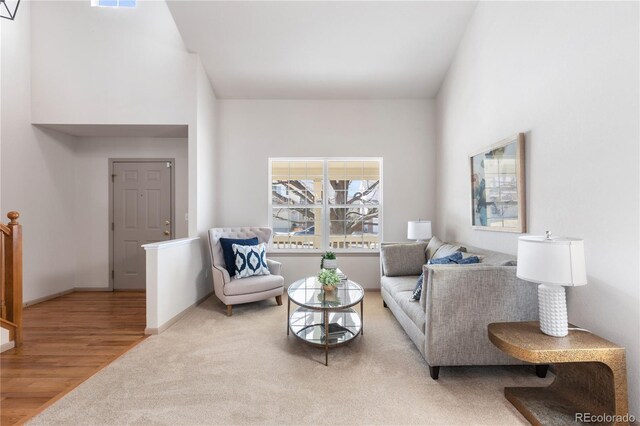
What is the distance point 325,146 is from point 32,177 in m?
3.98

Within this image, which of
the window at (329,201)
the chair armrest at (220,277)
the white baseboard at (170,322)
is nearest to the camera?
the white baseboard at (170,322)

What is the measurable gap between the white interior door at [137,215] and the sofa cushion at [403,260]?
3.24m

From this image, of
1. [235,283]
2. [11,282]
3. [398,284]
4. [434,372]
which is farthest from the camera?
[235,283]

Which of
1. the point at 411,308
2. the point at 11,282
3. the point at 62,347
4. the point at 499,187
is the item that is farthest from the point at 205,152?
the point at 499,187

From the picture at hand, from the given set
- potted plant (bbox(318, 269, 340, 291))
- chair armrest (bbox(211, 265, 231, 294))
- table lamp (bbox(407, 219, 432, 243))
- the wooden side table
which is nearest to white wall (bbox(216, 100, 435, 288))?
table lamp (bbox(407, 219, 432, 243))

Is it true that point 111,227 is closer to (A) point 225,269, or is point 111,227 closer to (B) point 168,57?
(A) point 225,269

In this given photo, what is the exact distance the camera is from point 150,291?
289cm

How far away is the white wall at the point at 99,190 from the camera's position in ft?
14.4

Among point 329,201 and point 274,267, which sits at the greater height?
point 329,201

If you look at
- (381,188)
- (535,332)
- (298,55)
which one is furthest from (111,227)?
(535,332)

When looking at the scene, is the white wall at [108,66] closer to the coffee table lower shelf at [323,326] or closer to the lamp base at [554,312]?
the coffee table lower shelf at [323,326]

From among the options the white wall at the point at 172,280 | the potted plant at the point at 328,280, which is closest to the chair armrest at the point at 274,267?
the white wall at the point at 172,280

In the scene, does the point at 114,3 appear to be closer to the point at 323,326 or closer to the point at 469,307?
the point at 323,326

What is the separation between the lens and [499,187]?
9.30 feet
